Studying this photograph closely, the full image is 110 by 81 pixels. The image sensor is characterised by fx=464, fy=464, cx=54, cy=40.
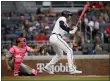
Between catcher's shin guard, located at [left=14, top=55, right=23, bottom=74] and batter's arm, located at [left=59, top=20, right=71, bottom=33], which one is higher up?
batter's arm, located at [left=59, top=20, right=71, bottom=33]

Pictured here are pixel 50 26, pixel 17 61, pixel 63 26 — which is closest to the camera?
pixel 63 26

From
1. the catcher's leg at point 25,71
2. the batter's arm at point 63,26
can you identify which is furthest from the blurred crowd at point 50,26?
the batter's arm at point 63,26

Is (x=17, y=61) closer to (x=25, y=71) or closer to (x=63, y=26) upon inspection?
(x=25, y=71)

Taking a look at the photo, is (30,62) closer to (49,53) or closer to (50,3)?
(49,53)

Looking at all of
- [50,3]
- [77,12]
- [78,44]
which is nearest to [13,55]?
[78,44]

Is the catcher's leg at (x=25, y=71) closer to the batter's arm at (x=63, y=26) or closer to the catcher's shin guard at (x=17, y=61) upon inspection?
the catcher's shin guard at (x=17, y=61)

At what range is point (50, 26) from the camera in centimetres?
1969

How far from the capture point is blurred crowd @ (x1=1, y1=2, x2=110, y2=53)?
59.8ft

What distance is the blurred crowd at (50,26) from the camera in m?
18.2

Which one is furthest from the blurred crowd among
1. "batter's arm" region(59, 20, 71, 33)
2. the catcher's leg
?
"batter's arm" region(59, 20, 71, 33)

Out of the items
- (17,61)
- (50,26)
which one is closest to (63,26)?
(17,61)

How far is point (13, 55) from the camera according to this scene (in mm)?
14219

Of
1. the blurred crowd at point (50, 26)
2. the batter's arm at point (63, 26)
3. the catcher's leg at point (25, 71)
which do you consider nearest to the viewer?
the batter's arm at point (63, 26)

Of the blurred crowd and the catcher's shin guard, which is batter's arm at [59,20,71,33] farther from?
the blurred crowd
